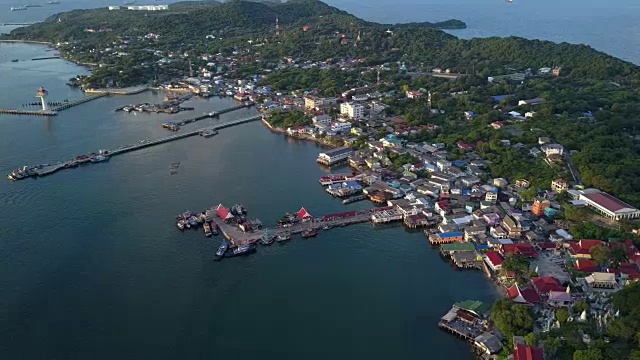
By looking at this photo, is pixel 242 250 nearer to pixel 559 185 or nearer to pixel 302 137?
pixel 559 185

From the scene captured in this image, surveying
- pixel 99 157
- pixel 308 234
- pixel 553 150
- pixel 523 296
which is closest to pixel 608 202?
pixel 553 150

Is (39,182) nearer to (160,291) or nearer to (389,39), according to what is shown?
(160,291)

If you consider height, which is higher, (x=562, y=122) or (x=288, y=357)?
(x=562, y=122)

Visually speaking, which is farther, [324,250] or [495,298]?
[324,250]

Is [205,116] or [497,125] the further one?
[205,116]

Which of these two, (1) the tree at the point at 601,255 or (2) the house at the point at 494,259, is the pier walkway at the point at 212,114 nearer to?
(2) the house at the point at 494,259

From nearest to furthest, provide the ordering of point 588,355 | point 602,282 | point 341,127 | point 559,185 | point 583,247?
1. point 588,355
2. point 602,282
3. point 583,247
4. point 559,185
5. point 341,127

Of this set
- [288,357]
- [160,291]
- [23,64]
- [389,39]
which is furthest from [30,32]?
[288,357]

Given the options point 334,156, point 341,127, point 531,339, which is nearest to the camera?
point 531,339
